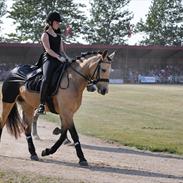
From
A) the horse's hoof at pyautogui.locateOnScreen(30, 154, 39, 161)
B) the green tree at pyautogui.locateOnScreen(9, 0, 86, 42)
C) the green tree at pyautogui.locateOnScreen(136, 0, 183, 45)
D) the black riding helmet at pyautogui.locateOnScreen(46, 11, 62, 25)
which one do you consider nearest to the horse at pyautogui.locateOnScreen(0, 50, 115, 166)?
the horse's hoof at pyautogui.locateOnScreen(30, 154, 39, 161)

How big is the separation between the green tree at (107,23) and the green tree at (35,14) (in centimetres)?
606

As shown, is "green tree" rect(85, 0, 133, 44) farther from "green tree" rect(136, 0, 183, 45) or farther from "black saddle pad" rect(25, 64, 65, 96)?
"black saddle pad" rect(25, 64, 65, 96)

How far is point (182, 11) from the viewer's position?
96062mm


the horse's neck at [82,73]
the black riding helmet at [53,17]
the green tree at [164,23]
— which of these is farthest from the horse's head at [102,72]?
the green tree at [164,23]

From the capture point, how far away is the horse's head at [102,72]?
9828mm

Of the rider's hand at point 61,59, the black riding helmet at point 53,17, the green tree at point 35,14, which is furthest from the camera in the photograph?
the green tree at point 35,14

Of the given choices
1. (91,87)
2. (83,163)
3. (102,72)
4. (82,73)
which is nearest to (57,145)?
(83,163)

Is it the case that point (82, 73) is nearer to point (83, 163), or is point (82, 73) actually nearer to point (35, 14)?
point (83, 163)

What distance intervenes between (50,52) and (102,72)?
1.14 m

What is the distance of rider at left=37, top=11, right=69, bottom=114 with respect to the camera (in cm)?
1029

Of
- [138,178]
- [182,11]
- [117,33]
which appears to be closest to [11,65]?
[117,33]

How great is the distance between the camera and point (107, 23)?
91.5 meters

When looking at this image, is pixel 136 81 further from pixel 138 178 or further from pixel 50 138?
pixel 138 178

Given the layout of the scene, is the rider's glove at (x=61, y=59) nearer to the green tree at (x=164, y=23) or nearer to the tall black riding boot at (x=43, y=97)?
the tall black riding boot at (x=43, y=97)
